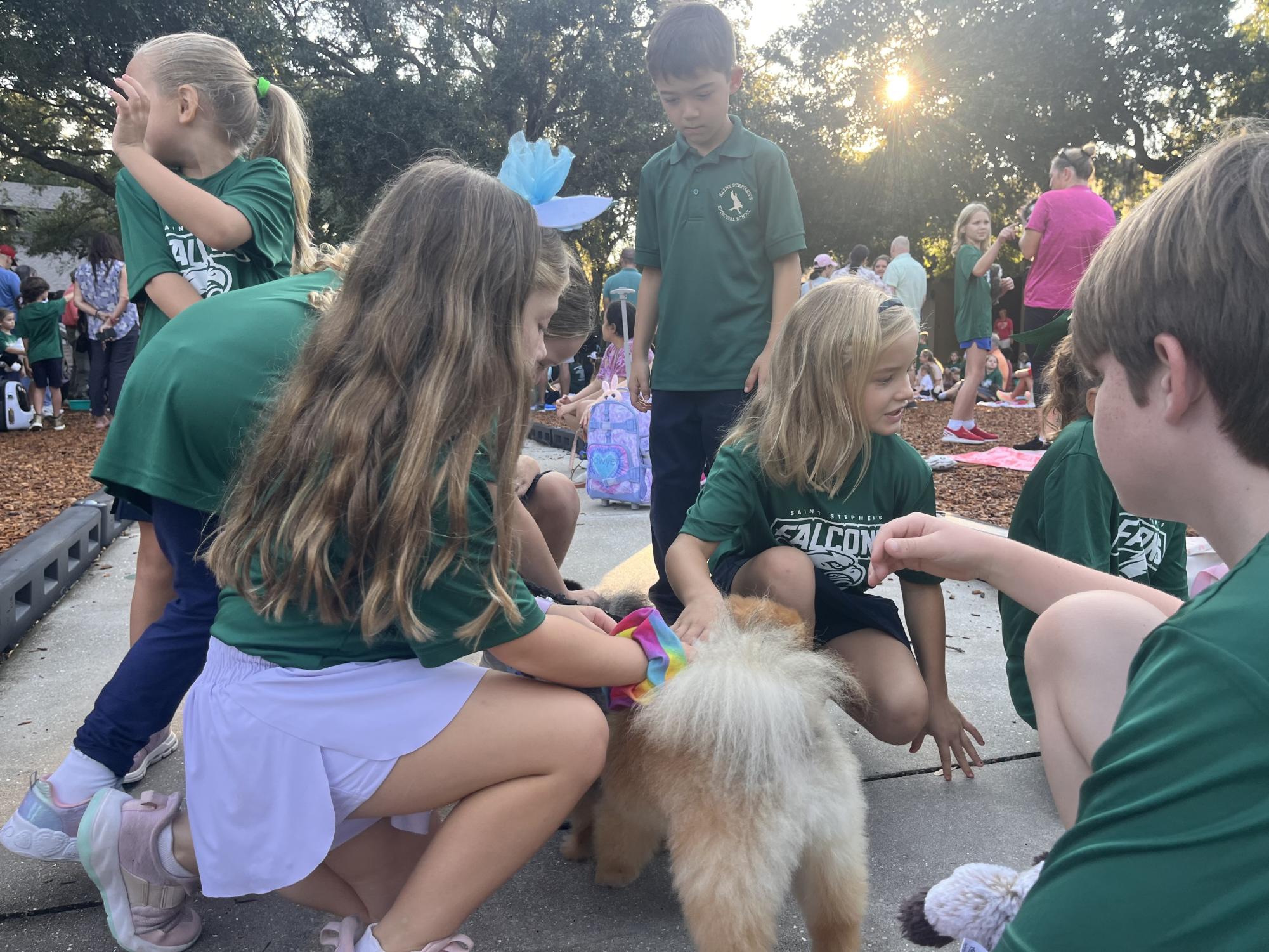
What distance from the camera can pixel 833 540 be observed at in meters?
2.42

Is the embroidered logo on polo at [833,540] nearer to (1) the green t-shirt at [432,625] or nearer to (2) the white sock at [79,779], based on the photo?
(1) the green t-shirt at [432,625]

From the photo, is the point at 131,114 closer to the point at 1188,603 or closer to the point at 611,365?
the point at 1188,603

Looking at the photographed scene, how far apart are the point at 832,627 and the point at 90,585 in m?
3.23

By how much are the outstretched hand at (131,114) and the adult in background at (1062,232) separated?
543 cm

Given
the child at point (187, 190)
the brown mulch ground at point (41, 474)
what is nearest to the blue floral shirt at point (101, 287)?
the brown mulch ground at point (41, 474)

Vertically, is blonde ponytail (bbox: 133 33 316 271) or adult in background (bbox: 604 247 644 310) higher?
blonde ponytail (bbox: 133 33 316 271)

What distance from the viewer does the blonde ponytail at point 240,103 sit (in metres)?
2.24

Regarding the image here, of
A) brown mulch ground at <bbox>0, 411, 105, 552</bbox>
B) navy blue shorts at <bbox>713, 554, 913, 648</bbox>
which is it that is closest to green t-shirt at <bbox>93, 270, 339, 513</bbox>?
navy blue shorts at <bbox>713, 554, 913, 648</bbox>

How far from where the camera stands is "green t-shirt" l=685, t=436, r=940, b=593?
93.8 inches

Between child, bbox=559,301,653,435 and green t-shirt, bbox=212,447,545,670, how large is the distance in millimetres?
4881

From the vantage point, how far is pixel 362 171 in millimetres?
16203

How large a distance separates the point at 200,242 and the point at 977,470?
5.49 metres

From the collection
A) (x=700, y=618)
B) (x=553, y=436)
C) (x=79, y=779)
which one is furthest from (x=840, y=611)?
(x=553, y=436)

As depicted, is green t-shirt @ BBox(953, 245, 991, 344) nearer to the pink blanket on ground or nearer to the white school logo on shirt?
the pink blanket on ground
